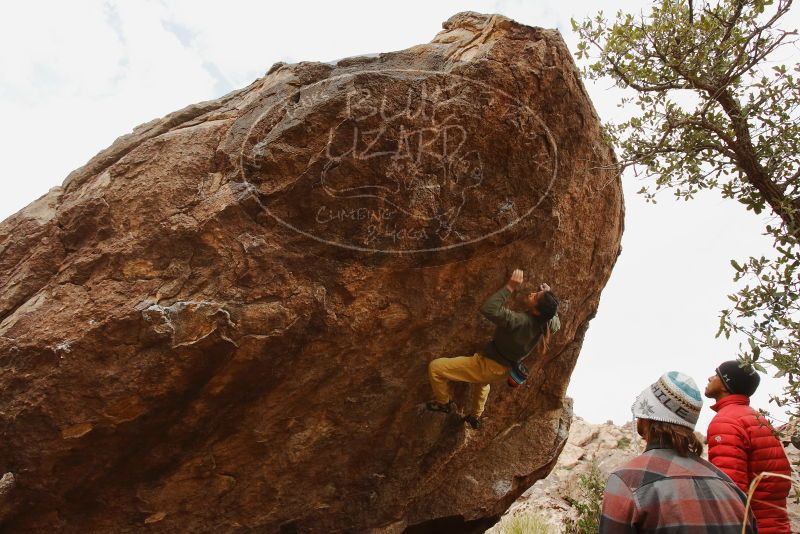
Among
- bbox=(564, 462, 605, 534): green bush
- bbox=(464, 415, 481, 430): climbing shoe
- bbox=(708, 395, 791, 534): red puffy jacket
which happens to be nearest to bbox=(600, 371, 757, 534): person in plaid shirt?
bbox=(708, 395, 791, 534): red puffy jacket

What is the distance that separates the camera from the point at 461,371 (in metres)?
7.29

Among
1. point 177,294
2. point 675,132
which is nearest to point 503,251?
point 675,132

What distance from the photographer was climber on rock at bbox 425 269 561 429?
689 cm

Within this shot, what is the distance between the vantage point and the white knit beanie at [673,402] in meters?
3.59

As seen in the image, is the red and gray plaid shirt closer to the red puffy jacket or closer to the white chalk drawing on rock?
the red puffy jacket

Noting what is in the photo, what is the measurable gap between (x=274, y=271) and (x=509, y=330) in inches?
106

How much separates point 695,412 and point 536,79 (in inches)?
170

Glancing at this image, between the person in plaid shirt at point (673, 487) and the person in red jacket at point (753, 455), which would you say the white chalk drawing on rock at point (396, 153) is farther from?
the person in plaid shirt at point (673, 487)

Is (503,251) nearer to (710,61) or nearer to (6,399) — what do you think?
(710,61)

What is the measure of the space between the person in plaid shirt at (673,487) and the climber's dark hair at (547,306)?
3277mm

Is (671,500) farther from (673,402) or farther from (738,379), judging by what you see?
(738,379)

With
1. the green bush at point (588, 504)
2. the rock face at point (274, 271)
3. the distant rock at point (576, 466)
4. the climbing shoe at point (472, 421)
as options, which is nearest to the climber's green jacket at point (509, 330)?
the rock face at point (274, 271)

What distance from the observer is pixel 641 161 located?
698 cm

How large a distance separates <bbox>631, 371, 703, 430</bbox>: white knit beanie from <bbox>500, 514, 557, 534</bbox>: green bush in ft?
25.3
